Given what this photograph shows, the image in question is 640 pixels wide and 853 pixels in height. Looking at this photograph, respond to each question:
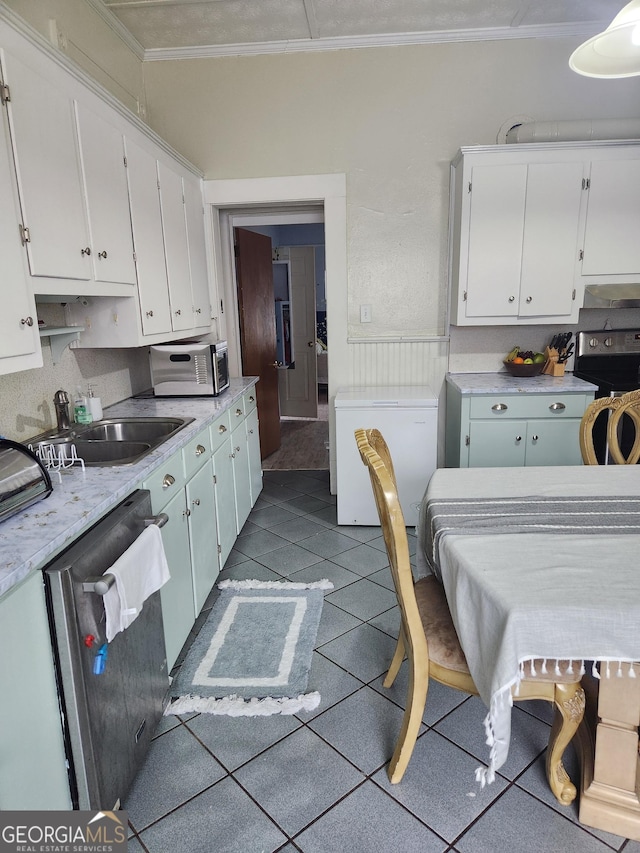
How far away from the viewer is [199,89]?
11.3 ft

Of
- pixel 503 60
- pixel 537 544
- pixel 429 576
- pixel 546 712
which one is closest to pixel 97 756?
pixel 429 576

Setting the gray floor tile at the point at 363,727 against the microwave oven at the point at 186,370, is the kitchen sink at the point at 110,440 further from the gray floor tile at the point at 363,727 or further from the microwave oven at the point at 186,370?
the gray floor tile at the point at 363,727

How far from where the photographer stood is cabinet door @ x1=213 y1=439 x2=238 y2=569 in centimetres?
271

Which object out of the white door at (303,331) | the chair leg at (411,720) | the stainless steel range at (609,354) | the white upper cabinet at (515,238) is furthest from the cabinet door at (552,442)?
the white door at (303,331)

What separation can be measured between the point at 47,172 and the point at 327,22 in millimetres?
2237

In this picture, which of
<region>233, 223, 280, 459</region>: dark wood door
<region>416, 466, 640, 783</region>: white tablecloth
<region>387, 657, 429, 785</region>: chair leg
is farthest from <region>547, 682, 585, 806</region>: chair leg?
<region>233, 223, 280, 459</region>: dark wood door

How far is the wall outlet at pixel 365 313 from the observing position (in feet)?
12.0

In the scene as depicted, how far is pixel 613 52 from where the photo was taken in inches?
61.7

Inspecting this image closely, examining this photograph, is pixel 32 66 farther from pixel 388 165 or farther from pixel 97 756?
pixel 388 165

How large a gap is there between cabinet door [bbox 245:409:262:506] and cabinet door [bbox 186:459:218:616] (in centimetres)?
95

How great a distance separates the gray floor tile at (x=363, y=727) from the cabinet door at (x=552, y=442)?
1.86 metres

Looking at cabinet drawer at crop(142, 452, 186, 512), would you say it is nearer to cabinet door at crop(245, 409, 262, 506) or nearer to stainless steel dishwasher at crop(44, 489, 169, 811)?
stainless steel dishwasher at crop(44, 489, 169, 811)

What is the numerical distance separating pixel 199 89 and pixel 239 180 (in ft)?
2.01

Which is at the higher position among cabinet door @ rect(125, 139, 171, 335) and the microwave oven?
cabinet door @ rect(125, 139, 171, 335)
